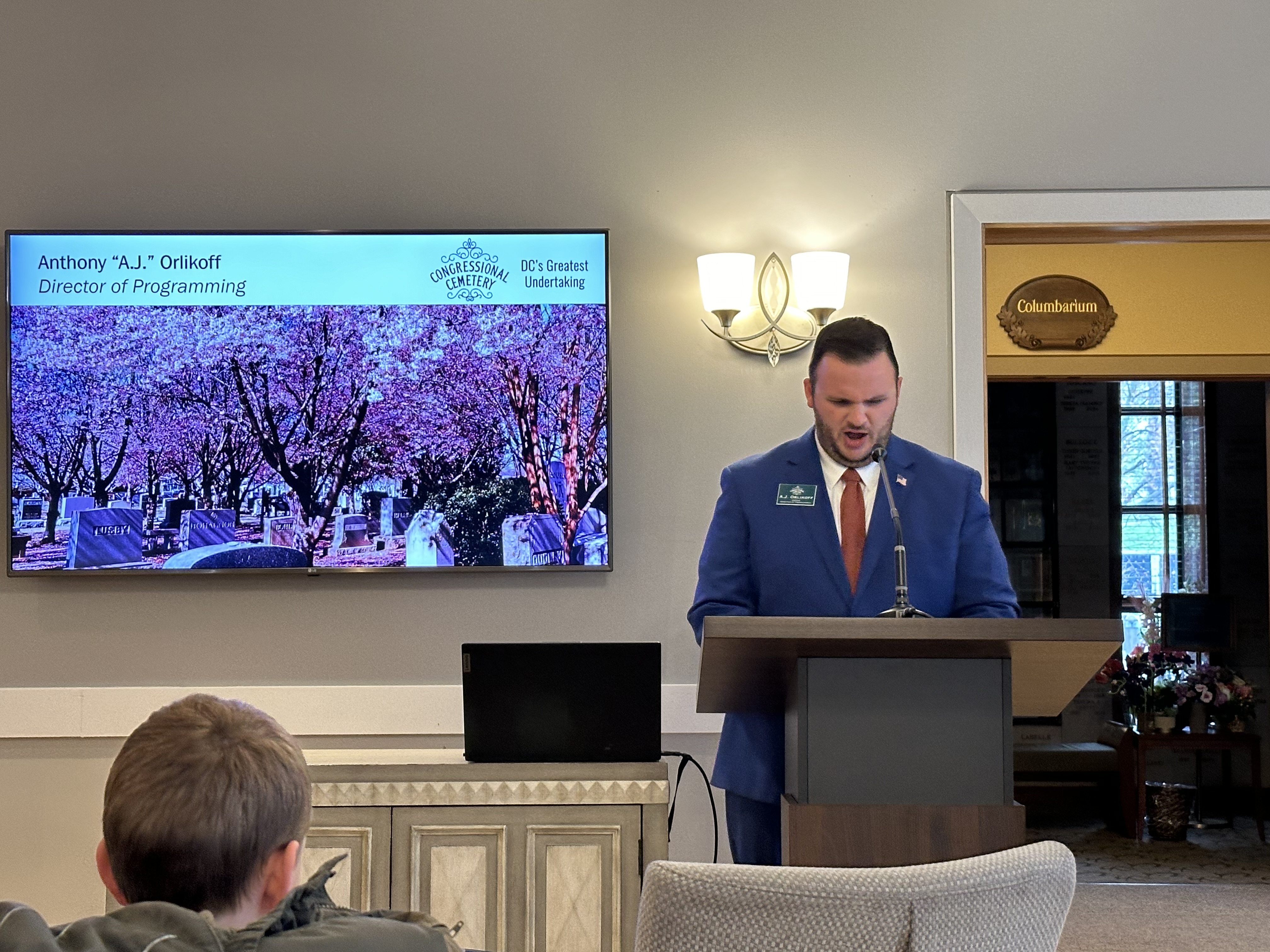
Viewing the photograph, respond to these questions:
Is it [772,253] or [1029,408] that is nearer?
[772,253]

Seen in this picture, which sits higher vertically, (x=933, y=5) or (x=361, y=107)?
(x=933, y=5)

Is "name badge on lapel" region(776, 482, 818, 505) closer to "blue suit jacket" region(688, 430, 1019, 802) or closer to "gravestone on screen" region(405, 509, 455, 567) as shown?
"blue suit jacket" region(688, 430, 1019, 802)

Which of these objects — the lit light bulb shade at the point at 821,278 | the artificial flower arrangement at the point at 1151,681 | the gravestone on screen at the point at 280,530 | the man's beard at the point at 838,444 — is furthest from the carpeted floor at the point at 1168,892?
the gravestone on screen at the point at 280,530

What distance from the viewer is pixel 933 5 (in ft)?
12.9

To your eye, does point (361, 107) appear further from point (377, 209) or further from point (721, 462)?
point (721, 462)

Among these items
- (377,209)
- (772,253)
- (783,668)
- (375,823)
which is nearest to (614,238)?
(772,253)

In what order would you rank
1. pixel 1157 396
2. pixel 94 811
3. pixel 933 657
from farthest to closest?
pixel 1157 396 < pixel 94 811 < pixel 933 657

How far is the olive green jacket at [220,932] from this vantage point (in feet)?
3.22

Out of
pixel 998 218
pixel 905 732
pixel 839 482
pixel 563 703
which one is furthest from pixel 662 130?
pixel 905 732

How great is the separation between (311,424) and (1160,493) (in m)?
6.94

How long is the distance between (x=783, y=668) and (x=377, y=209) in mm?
2440

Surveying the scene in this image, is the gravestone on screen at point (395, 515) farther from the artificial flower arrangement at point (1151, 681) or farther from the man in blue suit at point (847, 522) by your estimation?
the artificial flower arrangement at point (1151, 681)

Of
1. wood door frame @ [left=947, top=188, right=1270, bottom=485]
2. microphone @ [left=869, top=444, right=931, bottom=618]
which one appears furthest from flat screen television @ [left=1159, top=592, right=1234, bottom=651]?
microphone @ [left=869, top=444, right=931, bottom=618]

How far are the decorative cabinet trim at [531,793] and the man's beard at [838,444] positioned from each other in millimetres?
885
